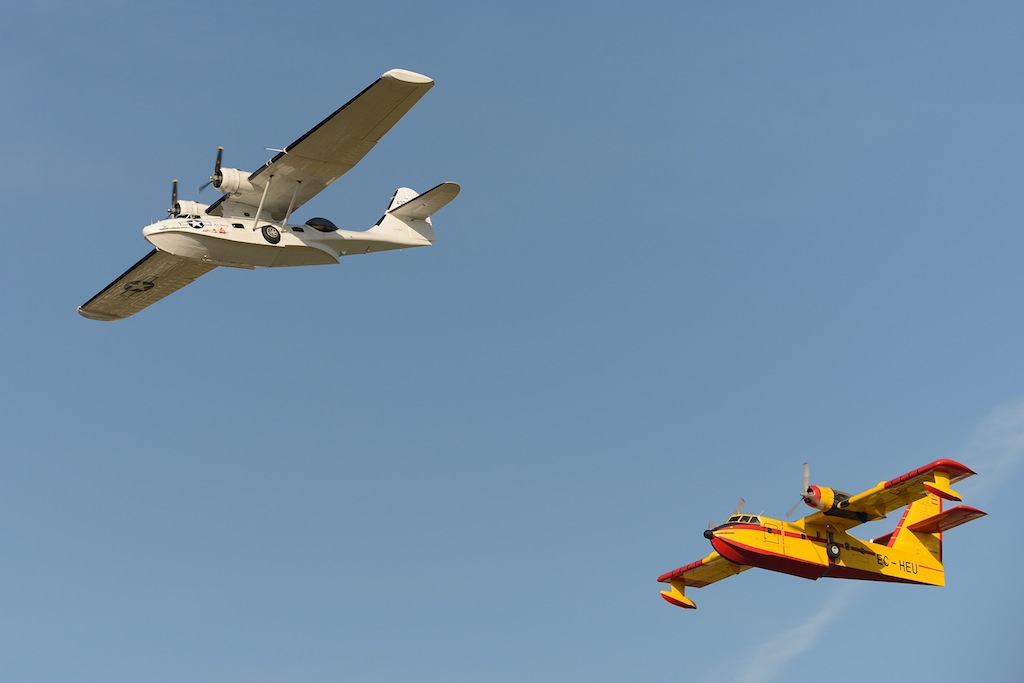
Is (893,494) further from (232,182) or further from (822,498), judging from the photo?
(232,182)

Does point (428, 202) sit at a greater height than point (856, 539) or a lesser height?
greater

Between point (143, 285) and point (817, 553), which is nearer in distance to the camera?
point (817, 553)

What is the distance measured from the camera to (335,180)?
4038 cm

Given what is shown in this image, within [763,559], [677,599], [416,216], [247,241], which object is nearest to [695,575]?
[677,599]

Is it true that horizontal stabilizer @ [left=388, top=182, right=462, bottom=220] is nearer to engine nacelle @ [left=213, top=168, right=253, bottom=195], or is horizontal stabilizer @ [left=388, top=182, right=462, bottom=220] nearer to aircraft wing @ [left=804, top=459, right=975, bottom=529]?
engine nacelle @ [left=213, top=168, right=253, bottom=195]

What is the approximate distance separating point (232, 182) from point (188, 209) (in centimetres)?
153

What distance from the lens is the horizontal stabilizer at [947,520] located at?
41719 millimetres

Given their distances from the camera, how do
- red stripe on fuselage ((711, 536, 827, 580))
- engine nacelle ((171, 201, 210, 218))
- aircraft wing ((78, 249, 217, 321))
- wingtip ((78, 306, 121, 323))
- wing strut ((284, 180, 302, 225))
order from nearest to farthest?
engine nacelle ((171, 201, 210, 218)) → wing strut ((284, 180, 302, 225)) → red stripe on fuselage ((711, 536, 827, 580)) → aircraft wing ((78, 249, 217, 321)) → wingtip ((78, 306, 121, 323))

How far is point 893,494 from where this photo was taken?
4184cm

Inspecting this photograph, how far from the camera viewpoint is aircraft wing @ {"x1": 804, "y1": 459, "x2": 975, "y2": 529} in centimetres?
3988

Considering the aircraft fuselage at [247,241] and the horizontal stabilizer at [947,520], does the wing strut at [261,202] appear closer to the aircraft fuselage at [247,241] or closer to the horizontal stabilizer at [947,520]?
the aircraft fuselage at [247,241]

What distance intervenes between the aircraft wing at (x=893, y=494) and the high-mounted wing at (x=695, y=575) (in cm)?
440

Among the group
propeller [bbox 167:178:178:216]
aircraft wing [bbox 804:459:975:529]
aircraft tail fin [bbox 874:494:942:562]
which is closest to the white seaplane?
propeller [bbox 167:178:178:216]

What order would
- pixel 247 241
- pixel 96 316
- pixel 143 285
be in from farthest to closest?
pixel 96 316 < pixel 143 285 < pixel 247 241
